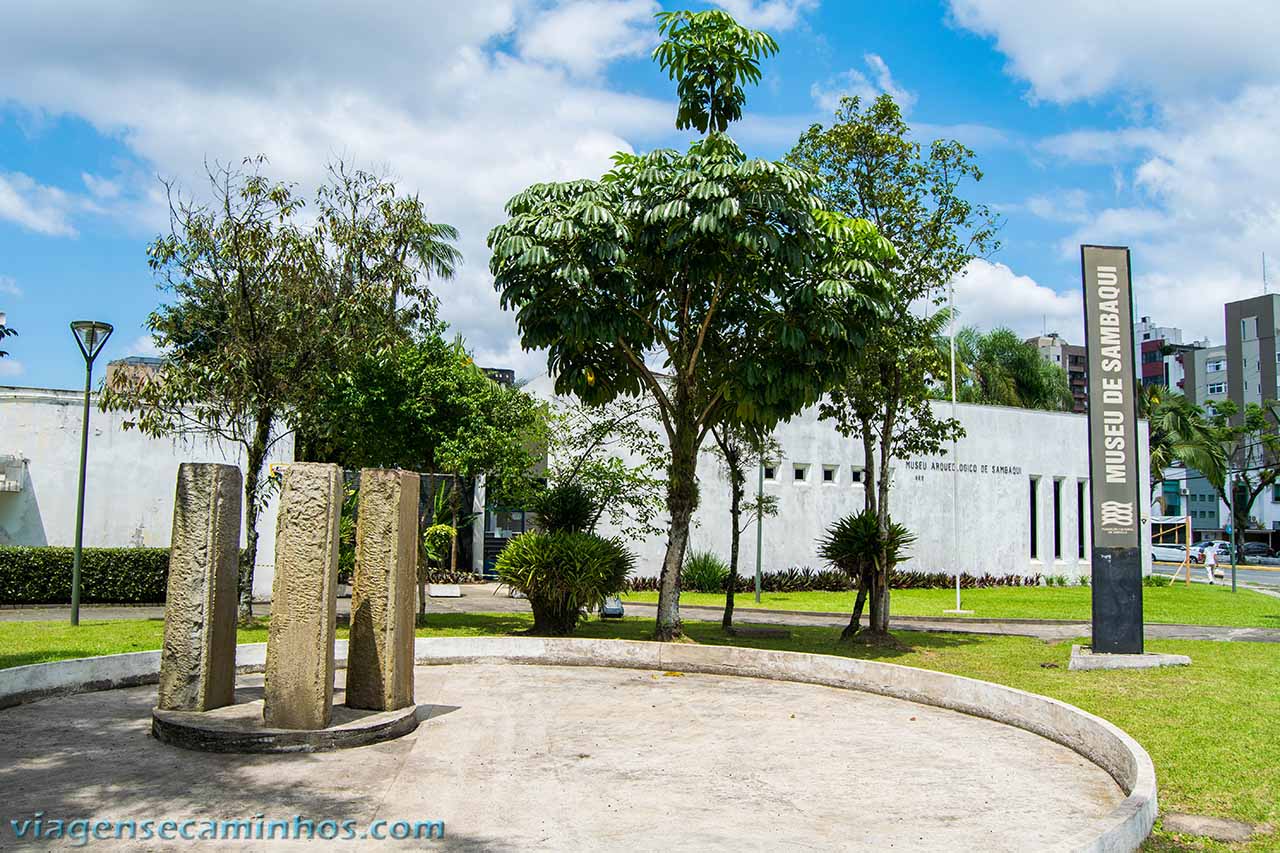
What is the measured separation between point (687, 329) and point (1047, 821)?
9977mm

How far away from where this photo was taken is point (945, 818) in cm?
629

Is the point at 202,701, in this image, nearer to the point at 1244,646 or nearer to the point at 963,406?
the point at 1244,646

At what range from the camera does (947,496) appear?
32.2 meters

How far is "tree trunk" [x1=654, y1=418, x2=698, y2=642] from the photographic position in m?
14.7

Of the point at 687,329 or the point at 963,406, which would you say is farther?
the point at 963,406

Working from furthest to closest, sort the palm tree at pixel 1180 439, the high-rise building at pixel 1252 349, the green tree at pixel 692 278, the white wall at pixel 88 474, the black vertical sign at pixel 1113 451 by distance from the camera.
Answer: the high-rise building at pixel 1252 349
the palm tree at pixel 1180 439
the white wall at pixel 88 474
the green tree at pixel 692 278
the black vertical sign at pixel 1113 451

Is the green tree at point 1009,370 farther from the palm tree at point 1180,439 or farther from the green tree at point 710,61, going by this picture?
the green tree at point 710,61

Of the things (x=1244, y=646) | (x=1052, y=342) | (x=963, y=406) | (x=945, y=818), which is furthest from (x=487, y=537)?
(x=1052, y=342)

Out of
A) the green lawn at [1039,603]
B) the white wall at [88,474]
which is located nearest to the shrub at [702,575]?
the green lawn at [1039,603]

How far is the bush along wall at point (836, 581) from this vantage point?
28469 mm

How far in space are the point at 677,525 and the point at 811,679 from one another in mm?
3611

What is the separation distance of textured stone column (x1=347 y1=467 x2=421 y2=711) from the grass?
554 cm

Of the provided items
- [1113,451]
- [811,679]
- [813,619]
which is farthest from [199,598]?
[813,619]

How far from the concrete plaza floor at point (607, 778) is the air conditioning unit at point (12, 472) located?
1432 centimetres
